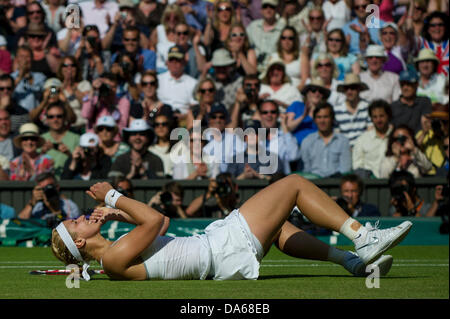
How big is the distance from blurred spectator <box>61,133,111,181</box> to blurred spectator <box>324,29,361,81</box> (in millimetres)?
4013

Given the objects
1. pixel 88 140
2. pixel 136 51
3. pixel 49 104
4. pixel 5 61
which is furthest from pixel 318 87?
pixel 5 61

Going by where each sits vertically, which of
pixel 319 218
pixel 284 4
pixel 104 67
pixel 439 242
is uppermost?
pixel 284 4

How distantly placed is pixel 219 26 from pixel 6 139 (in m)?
4.15

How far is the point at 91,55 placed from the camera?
16.6 metres

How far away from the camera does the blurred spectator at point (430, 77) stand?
629 inches

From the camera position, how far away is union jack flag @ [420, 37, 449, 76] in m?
16.3

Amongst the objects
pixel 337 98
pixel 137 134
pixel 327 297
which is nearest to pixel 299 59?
pixel 337 98

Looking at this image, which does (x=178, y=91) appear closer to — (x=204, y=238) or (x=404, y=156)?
(x=404, y=156)

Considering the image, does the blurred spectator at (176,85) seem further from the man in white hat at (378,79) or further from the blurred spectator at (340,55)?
the man in white hat at (378,79)

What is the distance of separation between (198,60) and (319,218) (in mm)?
9370

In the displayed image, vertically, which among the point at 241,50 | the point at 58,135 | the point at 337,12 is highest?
the point at 337,12

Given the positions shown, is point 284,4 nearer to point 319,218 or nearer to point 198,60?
point 198,60
